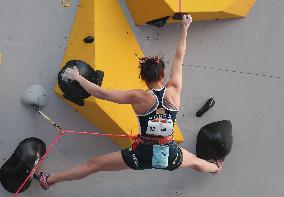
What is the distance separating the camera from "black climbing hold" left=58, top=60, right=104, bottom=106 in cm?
421

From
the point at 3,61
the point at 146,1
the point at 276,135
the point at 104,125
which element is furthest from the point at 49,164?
the point at 276,135

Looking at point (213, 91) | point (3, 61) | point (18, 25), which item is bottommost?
point (213, 91)

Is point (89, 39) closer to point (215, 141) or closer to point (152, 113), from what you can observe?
point (152, 113)

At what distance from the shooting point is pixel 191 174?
15.9 feet

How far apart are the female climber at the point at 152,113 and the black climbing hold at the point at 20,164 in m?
0.58

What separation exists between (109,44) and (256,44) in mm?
1434

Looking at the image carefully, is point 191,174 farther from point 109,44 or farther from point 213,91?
point 109,44

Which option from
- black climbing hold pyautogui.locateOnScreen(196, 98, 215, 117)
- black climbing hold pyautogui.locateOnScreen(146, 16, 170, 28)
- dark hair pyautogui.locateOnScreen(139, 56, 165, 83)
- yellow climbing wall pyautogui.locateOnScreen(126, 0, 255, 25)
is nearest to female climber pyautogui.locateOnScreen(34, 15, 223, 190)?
dark hair pyautogui.locateOnScreen(139, 56, 165, 83)

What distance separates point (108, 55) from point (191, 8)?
0.85m

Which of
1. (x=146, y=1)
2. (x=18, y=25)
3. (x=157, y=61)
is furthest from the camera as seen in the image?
(x=18, y=25)

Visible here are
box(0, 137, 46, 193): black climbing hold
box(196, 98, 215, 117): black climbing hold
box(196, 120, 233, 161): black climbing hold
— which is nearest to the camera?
box(0, 137, 46, 193): black climbing hold

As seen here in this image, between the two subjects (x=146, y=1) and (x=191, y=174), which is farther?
(x=191, y=174)

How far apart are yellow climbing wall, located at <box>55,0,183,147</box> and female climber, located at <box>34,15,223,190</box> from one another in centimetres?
41

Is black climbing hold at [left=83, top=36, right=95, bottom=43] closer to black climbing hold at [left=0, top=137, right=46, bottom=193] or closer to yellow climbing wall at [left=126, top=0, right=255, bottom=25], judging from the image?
yellow climbing wall at [left=126, top=0, right=255, bottom=25]
